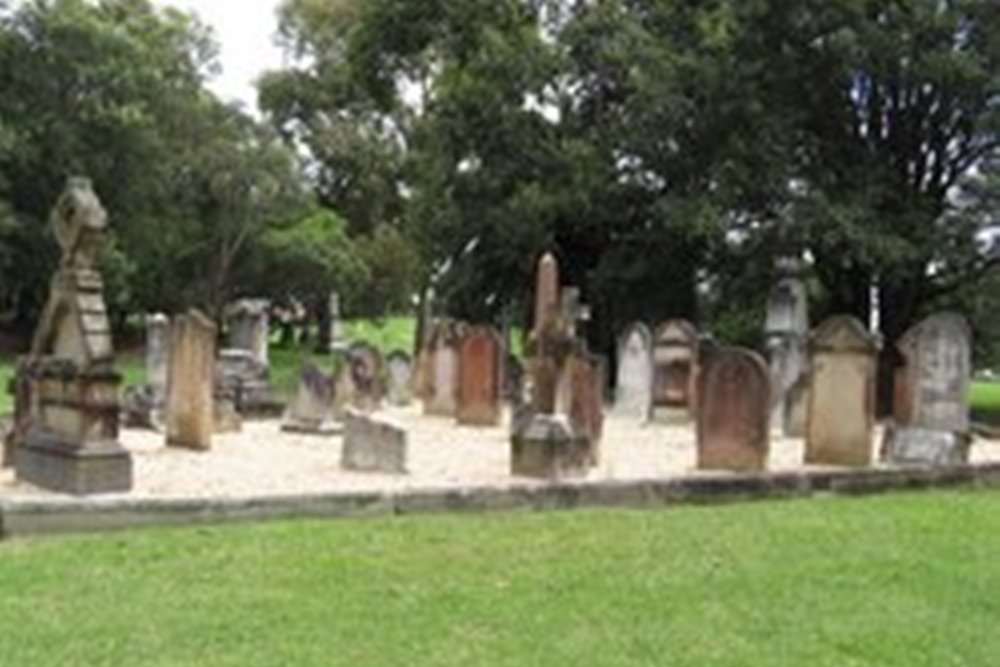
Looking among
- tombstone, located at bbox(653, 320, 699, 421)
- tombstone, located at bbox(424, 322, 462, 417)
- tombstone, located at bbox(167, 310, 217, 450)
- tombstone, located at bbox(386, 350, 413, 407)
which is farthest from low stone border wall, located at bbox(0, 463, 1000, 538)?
tombstone, located at bbox(386, 350, 413, 407)

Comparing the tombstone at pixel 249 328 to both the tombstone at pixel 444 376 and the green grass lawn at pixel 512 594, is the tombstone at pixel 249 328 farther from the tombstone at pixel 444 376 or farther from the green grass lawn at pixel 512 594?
the green grass lawn at pixel 512 594

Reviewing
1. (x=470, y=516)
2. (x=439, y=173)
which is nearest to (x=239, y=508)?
(x=470, y=516)

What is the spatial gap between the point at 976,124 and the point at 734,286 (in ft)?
17.9

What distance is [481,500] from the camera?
11.8m

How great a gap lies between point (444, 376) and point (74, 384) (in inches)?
451

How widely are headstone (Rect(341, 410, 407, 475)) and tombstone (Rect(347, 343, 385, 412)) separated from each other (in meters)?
6.95

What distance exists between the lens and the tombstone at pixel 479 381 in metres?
20.8

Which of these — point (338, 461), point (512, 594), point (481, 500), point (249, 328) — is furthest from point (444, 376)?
point (512, 594)

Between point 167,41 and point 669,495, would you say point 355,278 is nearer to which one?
point 167,41

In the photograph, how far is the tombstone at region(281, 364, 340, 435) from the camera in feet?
59.9

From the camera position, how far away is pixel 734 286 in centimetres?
2980

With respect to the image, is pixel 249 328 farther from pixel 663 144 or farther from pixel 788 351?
pixel 788 351

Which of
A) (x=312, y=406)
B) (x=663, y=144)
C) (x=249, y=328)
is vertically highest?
(x=663, y=144)

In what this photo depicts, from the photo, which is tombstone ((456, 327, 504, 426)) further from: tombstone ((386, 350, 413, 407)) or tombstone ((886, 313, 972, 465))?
tombstone ((886, 313, 972, 465))
